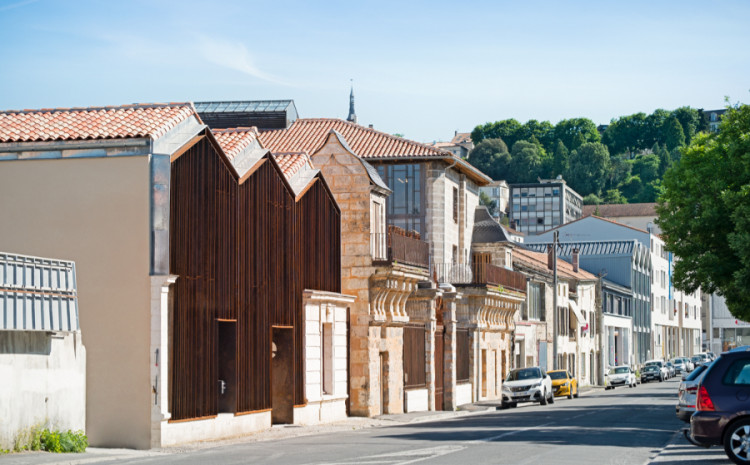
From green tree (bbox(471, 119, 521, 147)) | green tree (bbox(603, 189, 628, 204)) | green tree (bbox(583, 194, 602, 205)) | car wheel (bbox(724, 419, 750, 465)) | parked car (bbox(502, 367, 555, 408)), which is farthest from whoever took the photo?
green tree (bbox(471, 119, 521, 147))

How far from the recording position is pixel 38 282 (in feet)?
67.0

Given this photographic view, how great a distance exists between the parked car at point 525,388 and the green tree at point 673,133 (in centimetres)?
14158

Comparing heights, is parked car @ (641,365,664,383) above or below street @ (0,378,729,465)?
below

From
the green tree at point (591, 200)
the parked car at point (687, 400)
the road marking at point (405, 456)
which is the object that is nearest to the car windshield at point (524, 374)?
the parked car at point (687, 400)

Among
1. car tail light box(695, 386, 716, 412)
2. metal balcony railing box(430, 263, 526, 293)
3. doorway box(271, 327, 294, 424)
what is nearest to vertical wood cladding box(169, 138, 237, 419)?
doorway box(271, 327, 294, 424)

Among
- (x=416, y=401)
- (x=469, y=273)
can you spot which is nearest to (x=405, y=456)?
(x=416, y=401)

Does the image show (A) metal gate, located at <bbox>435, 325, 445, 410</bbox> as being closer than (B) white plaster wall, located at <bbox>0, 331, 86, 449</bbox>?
No

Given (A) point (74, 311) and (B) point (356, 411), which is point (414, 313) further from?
(A) point (74, 311)

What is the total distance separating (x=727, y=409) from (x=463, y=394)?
32.6 meters

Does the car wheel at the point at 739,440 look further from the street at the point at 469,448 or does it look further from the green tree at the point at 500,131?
the green tree at the point at 500,131

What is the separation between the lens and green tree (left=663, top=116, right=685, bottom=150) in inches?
7121

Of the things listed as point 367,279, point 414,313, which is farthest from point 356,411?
point 414,313

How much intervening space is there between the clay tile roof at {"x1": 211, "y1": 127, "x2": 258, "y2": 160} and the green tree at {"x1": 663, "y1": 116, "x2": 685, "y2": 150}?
159572 mm

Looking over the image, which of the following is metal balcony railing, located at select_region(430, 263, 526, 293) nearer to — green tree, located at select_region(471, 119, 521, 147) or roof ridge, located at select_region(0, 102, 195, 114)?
roof ridge, located at select_region(0, 102, 195, 114)
